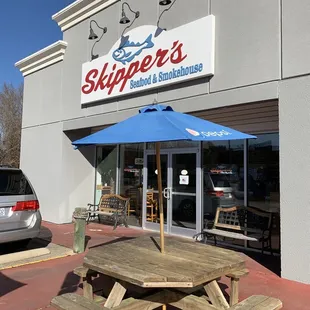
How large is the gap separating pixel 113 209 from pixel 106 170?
1.58m

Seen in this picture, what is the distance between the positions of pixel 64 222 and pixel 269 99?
738 cm

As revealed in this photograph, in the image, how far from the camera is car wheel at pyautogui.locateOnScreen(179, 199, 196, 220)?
8.30m

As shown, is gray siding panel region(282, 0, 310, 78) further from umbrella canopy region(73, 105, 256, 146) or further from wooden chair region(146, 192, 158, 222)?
wooden chair region(146, 192, 158, 222)

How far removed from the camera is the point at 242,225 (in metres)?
7.26

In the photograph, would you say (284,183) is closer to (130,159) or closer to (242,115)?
(242,115)

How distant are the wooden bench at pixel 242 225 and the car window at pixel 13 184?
12.3ft

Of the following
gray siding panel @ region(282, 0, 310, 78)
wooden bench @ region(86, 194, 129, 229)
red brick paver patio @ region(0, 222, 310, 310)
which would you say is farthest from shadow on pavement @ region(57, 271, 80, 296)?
gray siding panel @ region(282, 0, 310, 78)

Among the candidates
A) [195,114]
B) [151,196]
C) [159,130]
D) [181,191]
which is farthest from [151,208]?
[159,130]

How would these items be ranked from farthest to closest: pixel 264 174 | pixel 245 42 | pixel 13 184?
pixel 264 174 → pixel 13 184 → pixel 245 42

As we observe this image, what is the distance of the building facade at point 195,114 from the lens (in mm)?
5438

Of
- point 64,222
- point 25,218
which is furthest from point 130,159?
point 25,218

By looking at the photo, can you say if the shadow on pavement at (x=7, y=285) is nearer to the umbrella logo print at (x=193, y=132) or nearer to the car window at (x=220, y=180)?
the umbrella logo print at (x=193, y=132)

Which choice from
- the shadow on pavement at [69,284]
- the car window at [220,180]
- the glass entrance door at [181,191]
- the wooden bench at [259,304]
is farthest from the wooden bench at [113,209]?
the wooden bench at [259,304]

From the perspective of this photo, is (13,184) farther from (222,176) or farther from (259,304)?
(259,304)
